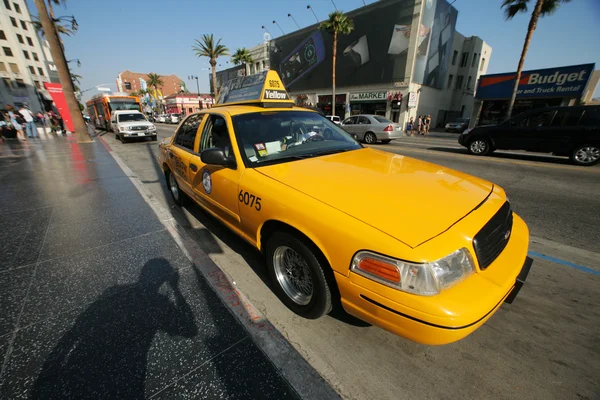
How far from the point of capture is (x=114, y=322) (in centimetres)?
197

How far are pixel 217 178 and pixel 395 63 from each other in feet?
89.2

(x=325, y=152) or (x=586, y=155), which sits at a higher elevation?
(x=325, y=152)

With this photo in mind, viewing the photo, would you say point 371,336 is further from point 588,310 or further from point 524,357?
point 588,310

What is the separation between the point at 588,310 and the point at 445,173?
1.54 m

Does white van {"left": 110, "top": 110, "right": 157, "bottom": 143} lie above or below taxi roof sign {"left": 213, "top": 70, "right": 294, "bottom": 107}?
below

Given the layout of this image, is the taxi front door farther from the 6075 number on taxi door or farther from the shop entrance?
the shop entrance

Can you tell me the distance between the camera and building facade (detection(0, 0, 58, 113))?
143ft

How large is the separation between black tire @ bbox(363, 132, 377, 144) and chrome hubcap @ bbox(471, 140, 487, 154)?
469 cm

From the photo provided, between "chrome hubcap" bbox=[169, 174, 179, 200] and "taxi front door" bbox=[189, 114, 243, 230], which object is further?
"chrome hubcap" bbox=[169, 174, 179, 200]

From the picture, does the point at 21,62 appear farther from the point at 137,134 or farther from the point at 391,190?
the point at 391,190

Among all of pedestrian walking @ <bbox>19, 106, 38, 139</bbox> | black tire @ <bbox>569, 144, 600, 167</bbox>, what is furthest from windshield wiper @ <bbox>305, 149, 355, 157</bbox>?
pedestrian walking @ <bbox>19, 106, 38, 139</bbox>

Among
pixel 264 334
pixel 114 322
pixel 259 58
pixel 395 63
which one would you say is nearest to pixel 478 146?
pixel 264 334

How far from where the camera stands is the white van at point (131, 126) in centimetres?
1349

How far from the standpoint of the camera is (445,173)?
7.66ft
